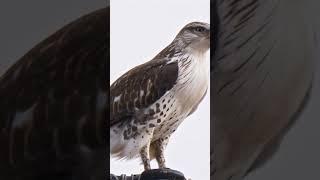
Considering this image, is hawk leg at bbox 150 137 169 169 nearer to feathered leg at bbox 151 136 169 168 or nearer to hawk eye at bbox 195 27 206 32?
feathered leg at bbox 151 136 169 168

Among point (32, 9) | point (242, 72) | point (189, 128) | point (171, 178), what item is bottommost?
point (171, 178)

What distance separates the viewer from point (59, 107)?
3.46m

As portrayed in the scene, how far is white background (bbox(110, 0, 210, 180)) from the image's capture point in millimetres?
3564

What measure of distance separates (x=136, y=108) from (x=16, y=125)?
2.22 ft

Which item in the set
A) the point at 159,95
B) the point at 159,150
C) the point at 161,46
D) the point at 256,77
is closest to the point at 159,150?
the point at 159,150

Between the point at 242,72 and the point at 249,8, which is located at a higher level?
the point at 249,8

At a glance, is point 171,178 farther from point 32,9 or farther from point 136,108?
point 32,9

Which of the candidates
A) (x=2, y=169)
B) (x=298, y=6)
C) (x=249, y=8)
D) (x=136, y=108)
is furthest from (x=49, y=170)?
(x=298, y=6)

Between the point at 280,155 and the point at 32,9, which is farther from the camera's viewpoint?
the point at 280,155

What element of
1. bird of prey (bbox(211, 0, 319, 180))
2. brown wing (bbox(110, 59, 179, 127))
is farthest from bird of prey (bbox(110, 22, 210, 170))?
bird of prey (bbox(211, 0, 319, 180))

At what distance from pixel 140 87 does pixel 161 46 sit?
0.27m

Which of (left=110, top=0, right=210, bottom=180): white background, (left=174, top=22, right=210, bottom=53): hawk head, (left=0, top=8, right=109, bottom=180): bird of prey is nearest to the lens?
(left=0, top=8, right=109, bottom=180): bird of prey

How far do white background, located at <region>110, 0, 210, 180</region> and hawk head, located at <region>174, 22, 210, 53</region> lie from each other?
31mm

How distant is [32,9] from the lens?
3.41 m
